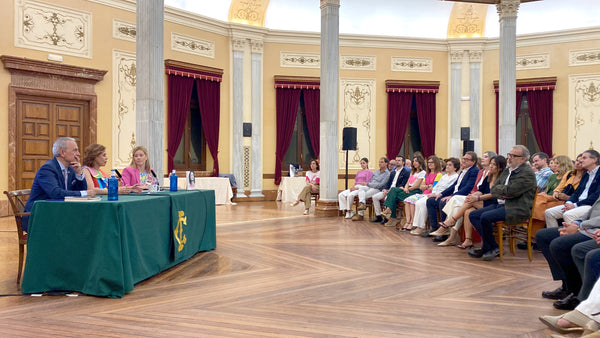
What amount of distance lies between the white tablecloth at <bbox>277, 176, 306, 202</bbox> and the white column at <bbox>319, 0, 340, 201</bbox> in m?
3.53

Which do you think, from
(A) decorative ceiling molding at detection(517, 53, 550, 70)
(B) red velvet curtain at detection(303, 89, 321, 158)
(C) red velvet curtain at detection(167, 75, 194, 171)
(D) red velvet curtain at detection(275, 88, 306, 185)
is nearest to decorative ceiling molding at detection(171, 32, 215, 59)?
(C) red velvet curtain at detection(167, 75, 194, 171)

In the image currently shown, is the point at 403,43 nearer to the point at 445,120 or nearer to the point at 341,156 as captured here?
the point at 445,120

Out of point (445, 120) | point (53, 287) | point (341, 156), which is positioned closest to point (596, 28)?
point (445, 120)

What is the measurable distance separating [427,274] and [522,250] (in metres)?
1.85

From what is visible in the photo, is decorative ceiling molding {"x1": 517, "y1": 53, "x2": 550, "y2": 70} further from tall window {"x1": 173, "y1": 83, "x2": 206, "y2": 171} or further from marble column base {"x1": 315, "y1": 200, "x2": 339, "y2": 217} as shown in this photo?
tall window {"x1": 173, "y1": 83, "x2": 206, "y2": 171}

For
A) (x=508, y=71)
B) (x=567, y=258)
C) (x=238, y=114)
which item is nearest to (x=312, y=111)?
Result: (x=238, y=114)

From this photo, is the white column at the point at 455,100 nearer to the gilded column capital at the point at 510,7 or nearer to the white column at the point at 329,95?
the gilded column capital at the point at 510,7

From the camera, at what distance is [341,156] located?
43.6ft

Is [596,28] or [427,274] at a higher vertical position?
[596,28]

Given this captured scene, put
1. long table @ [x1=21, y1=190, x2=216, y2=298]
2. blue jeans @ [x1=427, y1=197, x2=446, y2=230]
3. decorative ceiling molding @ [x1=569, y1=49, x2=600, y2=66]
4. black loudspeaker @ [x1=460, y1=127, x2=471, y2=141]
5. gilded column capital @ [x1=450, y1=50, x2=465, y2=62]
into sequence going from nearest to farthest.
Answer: long table @ [x1=21, y1=190, x2=216, y2=298]
blue jeans @ [x1=427, y1=197, x2=446, y2=230]
decorative ceiling molding @ [x1=569, y1=49, x2=600, y2=66]
black loudspeaker @ [x1=460, y1=127, x2=471, y2=141]
gilded column capital @ [x1=450, y1=50, x2=465, y2=62]

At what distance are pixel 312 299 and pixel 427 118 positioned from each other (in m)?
10.7

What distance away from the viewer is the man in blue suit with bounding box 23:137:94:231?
3.89 metres

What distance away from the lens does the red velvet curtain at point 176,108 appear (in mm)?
11328

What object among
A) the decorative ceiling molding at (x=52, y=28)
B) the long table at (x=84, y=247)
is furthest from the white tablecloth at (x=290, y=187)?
the long table at (x=84, y=247)
